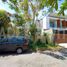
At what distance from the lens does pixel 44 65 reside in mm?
9602

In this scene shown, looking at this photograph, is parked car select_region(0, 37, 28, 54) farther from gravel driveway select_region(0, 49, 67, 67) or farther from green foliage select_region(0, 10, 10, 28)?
green foliage select_region(0, 10, 10, 28)

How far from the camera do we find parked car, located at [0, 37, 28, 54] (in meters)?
14.3

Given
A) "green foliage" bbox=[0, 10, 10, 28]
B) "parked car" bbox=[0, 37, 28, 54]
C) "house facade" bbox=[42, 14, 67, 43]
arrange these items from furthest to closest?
"house facade" bbox=[42, 14, 67, 43]
"green foliage" bbox=[0, 10, 10, 28]
"parked car" bbox=[0, 37, 28, 54]

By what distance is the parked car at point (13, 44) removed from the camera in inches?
565

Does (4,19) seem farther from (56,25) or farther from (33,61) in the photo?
(56,25)

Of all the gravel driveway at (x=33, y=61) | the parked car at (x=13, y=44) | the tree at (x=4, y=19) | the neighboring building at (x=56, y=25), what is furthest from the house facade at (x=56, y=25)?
the gravel driveway at (x=33, y=61)

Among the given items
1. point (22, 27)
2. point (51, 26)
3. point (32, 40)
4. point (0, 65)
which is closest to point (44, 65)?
point (0, 65)

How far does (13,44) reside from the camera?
47.8 ft

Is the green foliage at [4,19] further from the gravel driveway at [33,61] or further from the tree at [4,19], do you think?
the gravel driveway at [33,61]

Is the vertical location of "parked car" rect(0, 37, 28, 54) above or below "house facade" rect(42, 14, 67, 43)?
below

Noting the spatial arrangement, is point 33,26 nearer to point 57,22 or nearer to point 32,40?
point 32,40

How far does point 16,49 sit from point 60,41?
15750 millimetres

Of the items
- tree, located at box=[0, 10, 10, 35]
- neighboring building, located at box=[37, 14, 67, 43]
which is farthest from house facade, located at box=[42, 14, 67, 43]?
tree, located at box=[0, 10, 10, 35]

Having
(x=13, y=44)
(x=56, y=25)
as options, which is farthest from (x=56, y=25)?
(x=13, y=44)
